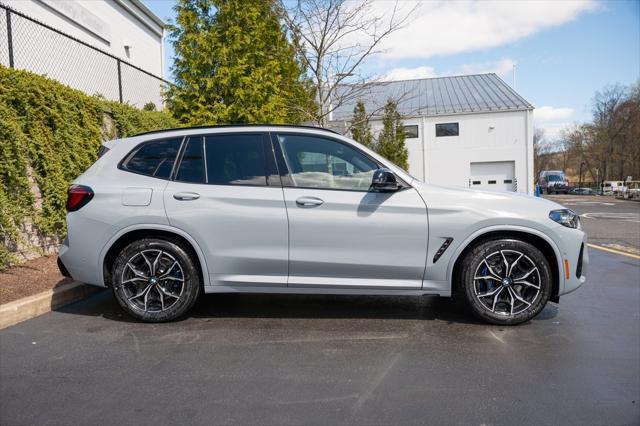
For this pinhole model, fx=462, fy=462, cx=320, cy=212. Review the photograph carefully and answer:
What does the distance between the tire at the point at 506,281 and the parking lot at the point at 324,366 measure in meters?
0.16

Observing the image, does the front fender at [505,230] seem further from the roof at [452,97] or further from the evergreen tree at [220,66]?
the roof at [452,97]

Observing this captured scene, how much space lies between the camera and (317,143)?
4246mm

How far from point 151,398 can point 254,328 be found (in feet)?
4.38

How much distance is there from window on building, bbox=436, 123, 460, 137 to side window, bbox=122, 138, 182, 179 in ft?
94.9

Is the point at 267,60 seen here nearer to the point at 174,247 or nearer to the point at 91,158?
the point at 91,158

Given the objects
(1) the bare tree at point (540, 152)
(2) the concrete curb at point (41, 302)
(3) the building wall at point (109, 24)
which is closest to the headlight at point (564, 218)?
(2) the concrete curb at point (41, 302)

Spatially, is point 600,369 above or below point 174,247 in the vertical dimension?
below

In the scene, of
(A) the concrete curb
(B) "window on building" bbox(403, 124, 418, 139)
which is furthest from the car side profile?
(B) "window on building" bbox(403, 124, 418, 139)

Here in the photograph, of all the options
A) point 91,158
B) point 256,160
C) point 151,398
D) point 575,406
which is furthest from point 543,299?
point 91,158

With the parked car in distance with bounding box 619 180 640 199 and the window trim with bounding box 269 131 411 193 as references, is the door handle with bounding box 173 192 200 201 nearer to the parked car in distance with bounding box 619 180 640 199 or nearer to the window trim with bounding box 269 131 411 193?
the window trim with bounding box 269 131 411 193

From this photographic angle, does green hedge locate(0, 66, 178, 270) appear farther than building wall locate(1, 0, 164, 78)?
No

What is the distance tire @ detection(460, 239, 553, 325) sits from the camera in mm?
3996

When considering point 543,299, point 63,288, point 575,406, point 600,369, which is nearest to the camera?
point 575,406

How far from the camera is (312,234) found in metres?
3.99
